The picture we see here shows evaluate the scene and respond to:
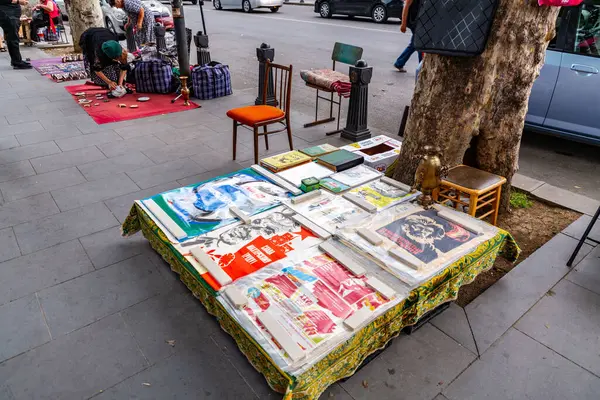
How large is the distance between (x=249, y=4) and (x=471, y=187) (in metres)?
18.0

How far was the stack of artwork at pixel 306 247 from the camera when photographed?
5.93 feet

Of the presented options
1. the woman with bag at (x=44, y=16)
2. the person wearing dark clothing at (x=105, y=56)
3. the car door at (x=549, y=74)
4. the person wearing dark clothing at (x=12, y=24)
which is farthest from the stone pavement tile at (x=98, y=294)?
the woman with bag at (x=44, y=16)

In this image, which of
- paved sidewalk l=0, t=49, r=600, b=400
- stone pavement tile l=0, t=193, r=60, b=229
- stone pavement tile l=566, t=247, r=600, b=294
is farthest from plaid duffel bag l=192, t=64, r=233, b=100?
stone pavement tile l=566, t=247, r=600, b=294

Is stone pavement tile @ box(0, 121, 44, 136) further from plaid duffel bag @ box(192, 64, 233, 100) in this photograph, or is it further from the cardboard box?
the cardboard box

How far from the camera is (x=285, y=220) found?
102 inches

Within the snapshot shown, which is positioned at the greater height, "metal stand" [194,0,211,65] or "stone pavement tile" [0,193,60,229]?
"metal stand" [194,0,211,65]

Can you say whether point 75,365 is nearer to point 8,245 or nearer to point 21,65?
point 8,245

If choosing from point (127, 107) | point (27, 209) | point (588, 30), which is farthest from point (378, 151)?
point (127, 107)

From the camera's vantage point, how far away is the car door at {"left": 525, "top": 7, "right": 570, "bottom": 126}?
4496 mm

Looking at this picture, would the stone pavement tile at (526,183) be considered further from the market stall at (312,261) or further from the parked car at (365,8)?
the parked car at (365,8)

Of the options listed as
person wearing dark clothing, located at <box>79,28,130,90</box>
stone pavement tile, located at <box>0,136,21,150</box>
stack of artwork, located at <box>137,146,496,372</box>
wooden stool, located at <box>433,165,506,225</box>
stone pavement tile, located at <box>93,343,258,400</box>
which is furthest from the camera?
person wearing dark clothing, located at <box>79,28,130,90</box>

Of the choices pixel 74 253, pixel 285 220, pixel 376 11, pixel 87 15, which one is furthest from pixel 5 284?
pixel 376 11

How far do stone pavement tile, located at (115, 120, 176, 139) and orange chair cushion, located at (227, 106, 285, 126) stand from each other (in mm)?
1615

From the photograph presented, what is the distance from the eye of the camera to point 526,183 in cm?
403
